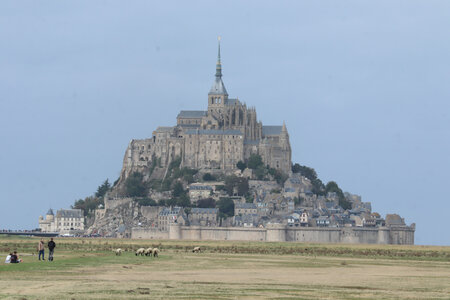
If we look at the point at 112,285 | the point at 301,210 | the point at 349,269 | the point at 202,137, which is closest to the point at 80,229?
the point at 202,137

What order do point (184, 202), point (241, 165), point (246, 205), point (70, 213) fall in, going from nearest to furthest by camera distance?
1. point (246, 205)
2. point (184, 202)
3. point (241, 165)
4. point (70, 213)

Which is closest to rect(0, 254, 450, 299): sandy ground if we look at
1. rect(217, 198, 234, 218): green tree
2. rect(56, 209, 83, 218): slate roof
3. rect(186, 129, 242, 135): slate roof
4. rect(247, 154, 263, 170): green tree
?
rect(217, 198, 234, 218): green tree

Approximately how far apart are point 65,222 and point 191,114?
2977 centimetres

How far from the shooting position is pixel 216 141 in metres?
166

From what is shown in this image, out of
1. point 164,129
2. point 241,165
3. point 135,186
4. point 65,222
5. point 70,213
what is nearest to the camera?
point 241,165

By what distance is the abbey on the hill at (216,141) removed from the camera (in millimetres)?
166375

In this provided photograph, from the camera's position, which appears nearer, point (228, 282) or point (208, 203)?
point (228, 282)

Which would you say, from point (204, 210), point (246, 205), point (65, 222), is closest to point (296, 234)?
point (246, 205)

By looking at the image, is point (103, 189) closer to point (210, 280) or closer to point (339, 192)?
point (339, 192)

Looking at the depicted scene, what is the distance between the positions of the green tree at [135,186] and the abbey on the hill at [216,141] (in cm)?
296

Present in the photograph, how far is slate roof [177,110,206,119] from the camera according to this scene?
17800 cm

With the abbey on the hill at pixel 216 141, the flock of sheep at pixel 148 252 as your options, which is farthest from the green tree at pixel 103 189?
the flock of sheep at pixel 148 252

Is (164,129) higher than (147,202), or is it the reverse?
(164,129)

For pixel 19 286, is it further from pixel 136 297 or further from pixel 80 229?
pixel 80 229
